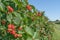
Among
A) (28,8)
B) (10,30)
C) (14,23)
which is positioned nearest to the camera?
(10,30)

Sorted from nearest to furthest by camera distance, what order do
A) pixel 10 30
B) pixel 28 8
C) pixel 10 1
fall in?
pixel 10 30 → pixel 10 1 → pixel 28 8

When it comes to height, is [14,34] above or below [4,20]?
below

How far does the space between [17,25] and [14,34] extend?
0.18 metres

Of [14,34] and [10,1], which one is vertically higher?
[10,1]

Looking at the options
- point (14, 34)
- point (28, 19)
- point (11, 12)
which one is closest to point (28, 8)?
point (28, 19)

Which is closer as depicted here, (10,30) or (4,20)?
(10,30)

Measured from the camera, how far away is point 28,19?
9.54 ft

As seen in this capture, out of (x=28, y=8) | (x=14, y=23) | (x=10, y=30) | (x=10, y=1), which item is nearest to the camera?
(x=10, y=30)

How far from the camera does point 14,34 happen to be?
2.40 m

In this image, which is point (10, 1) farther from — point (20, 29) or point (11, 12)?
point (20, 29)

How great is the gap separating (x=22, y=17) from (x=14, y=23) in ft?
0.89

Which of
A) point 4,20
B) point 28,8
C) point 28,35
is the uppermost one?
point 28,8

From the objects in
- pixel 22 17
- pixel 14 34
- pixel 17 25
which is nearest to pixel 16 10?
pixel 22 17

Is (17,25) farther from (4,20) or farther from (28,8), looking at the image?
(28,8)
